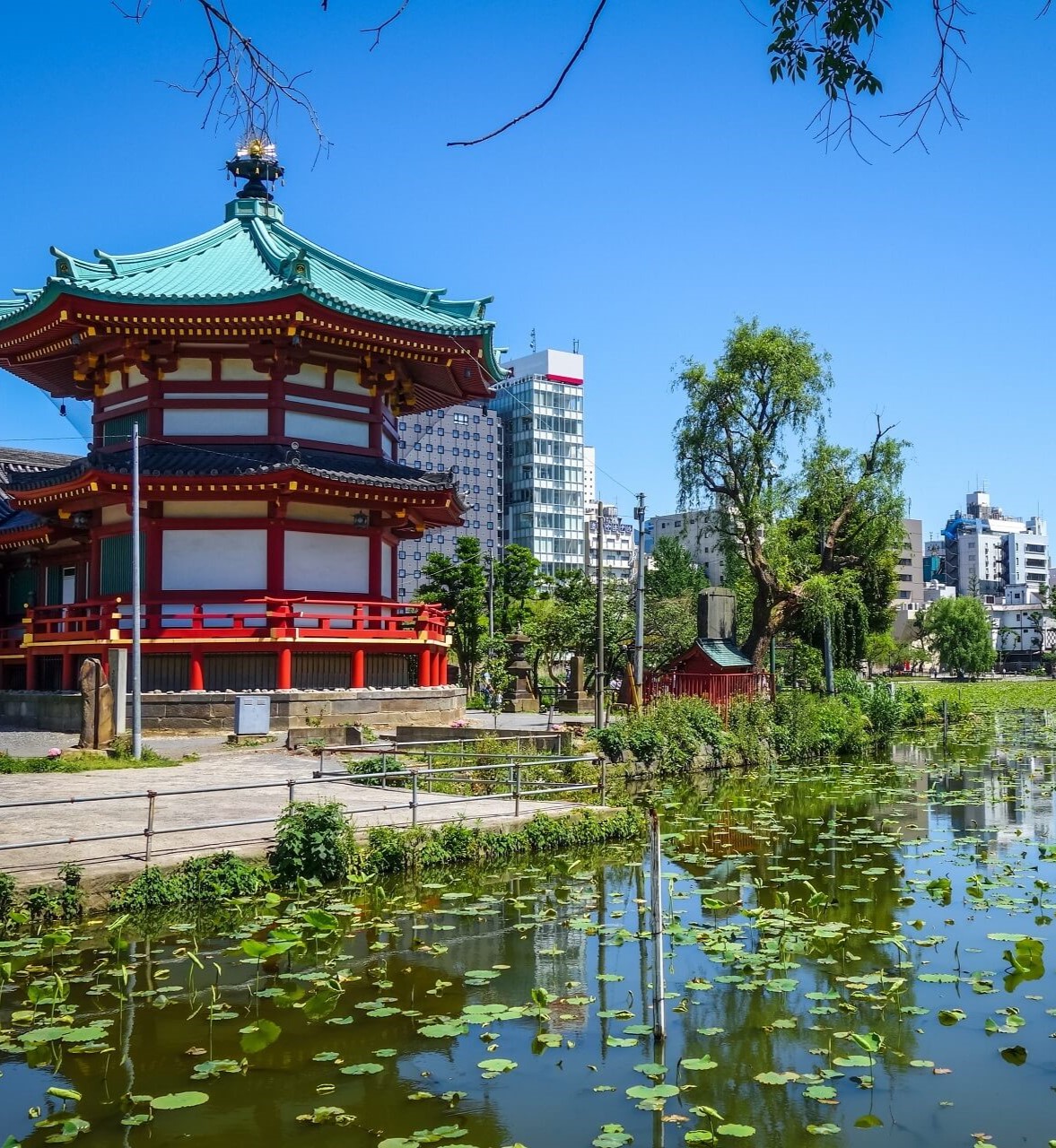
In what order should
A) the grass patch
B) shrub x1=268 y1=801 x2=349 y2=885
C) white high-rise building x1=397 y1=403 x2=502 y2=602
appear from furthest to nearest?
white high-rise building x1=397 y1=403 x2=502 y2=602 < the grass patch < shrub x1=268 y1=801 x2=349 y2=885

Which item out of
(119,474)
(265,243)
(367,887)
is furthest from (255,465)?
(367,887)

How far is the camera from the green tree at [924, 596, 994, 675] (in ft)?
280

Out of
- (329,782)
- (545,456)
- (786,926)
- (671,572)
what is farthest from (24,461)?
(545,456)

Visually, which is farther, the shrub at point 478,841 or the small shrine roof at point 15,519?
the small shrine roof at point 15,519

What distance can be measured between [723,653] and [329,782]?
57.4 feet

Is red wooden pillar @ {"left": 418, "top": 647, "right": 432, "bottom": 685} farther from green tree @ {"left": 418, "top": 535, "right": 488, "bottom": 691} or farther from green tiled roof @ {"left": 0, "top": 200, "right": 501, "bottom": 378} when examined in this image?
green tree @ {"left": 418, "top": 535, "right": 488, "bottom": 691}

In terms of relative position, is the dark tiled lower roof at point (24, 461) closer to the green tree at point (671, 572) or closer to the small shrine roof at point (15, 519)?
the small shrine roof at point (15, 519)

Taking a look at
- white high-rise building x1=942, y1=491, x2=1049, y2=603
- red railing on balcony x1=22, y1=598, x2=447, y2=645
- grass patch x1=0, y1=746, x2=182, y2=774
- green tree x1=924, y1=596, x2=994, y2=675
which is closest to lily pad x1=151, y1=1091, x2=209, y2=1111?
grass patch x1=0, y1=746, x2=182, y2=774

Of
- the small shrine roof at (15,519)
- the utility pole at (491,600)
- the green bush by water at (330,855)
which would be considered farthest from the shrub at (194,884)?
the utility pole at (491,600)

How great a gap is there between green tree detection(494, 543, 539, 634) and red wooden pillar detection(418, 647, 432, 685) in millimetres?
22626

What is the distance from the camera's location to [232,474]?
81.9 ft

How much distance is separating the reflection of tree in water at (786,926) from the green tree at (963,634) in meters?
70.5

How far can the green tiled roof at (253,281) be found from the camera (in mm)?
25062

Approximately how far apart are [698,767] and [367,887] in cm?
1323
